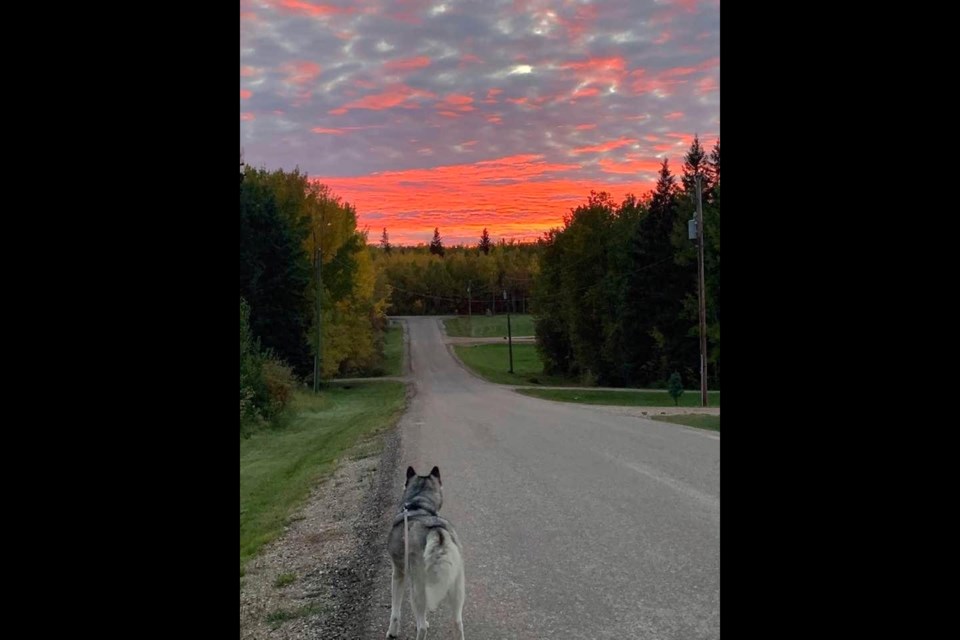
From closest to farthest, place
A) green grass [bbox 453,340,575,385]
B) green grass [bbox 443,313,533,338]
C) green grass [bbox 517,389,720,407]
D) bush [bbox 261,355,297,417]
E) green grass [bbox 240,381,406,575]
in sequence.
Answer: green grass [bbox 240,381,406,575]
bush [bbox 261,355,297,417]
green grass [bbox 517,389,720,407]
green grass [bbox 453,340,575,385]
green grass [bbox 443,313,533,338]

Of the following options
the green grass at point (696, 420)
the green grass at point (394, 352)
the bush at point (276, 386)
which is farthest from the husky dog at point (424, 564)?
the green grass at point (394, 352)

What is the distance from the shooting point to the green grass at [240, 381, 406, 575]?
8.64 meters

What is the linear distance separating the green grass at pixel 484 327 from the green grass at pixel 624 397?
36.2 metres

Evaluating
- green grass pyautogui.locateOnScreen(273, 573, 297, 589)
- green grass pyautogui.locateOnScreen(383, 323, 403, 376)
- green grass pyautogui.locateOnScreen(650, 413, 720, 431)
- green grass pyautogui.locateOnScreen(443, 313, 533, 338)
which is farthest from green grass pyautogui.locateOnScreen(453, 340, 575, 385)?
green grass pyautogui.locateOnScreen(273, 573, 297, 589)

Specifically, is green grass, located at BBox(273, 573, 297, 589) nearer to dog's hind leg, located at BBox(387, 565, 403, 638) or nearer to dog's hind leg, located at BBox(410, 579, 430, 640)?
dog's hind leg, located at BBox(387, 565, 403, 638)

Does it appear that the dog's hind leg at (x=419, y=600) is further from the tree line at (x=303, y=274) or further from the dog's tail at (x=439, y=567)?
the tree line at (x=303, y=274)

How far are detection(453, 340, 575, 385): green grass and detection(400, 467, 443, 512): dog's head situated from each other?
104 ft

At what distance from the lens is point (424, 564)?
4051 mm

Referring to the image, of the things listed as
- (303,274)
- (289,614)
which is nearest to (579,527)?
(289,614)

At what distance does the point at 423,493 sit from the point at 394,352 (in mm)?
47419
